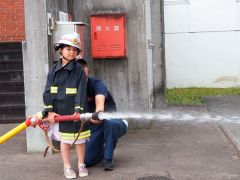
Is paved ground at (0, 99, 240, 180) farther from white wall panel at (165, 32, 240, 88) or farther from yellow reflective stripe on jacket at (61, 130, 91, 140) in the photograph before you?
white wall panel at (165, 32, 240, 88)

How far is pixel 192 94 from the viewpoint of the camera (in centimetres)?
1404

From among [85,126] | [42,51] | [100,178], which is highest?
[42,51]

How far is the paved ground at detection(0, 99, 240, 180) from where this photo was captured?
6.38m

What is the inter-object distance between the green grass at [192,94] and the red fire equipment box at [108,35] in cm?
→ 417

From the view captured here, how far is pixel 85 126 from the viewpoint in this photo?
6.23 metres

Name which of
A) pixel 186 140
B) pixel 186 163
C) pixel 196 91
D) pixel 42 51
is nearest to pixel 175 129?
pixel 186 140

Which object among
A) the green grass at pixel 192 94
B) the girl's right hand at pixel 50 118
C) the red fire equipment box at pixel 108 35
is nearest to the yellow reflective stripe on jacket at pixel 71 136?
the girl's right hand at pixel 50 118

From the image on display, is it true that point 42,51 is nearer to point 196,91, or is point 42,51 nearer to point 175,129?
point 175,129

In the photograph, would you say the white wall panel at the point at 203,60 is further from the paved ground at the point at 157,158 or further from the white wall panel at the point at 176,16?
the paved ground at the point at 157,158

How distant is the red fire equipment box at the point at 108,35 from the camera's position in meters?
8.38

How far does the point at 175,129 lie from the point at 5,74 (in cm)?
369

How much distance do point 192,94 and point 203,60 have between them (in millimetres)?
2131

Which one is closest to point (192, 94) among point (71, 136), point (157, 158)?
point (157, 158)

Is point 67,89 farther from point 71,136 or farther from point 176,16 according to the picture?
point 176,16
